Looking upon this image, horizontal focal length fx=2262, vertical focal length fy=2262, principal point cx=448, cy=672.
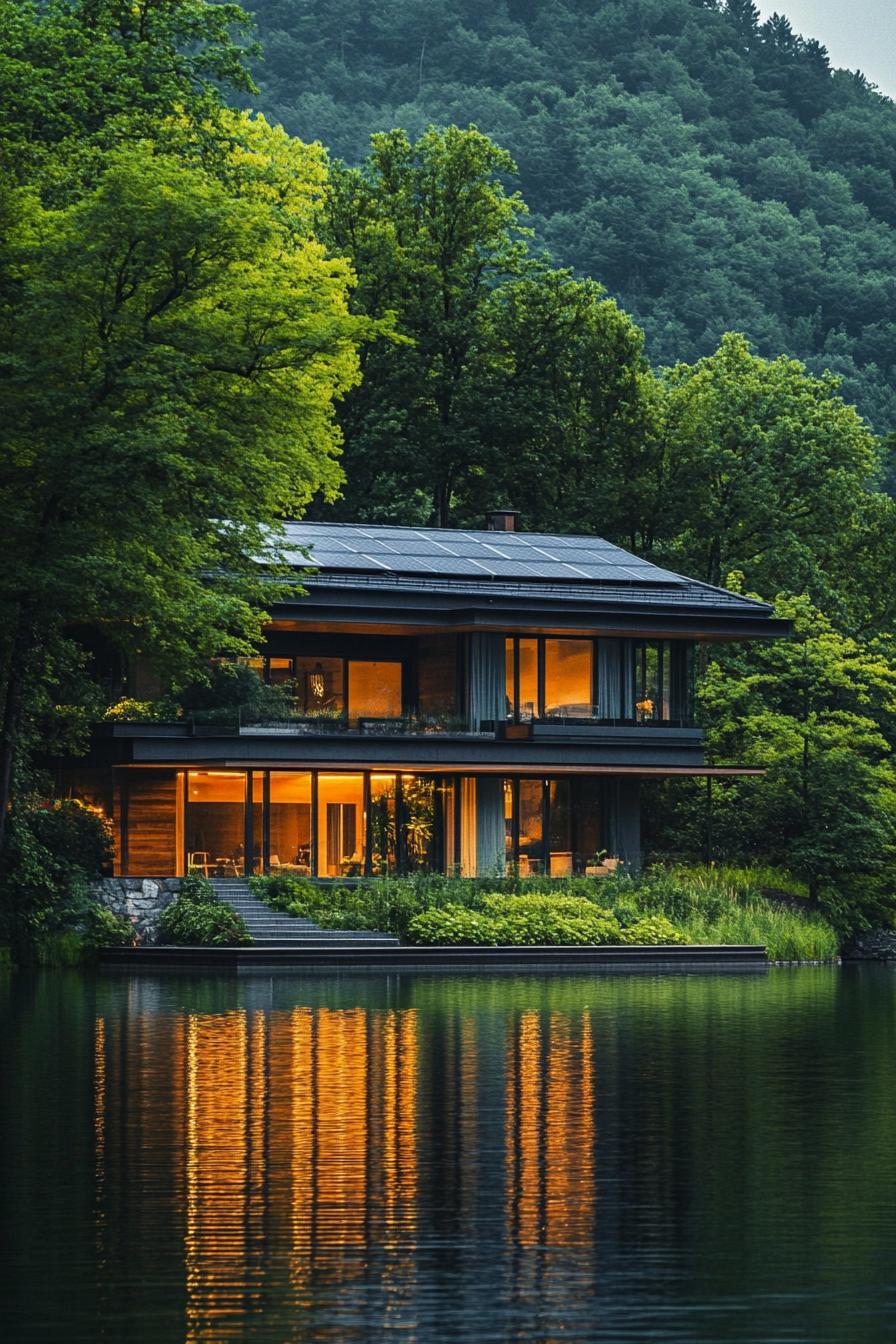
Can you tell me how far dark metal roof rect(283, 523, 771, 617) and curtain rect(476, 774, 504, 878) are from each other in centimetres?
468

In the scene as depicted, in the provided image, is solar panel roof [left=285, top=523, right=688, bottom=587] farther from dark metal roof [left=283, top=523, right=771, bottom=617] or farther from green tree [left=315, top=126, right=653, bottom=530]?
green tree [left=315, top=126, right=653, bottom=530]

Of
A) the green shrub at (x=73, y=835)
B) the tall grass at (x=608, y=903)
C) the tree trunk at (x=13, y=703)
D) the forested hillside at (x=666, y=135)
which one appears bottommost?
the tall grass at (x=608, y=903)

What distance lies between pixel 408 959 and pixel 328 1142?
25357mm

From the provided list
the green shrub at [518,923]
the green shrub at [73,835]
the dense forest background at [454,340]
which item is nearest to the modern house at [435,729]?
the green shrub at [73,835]

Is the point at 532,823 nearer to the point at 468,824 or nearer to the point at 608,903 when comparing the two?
the point at 468,824

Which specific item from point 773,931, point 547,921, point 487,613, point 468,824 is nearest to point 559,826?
point 468,824

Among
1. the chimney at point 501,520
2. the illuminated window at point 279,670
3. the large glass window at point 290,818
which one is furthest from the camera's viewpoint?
the chimney at point 501,520

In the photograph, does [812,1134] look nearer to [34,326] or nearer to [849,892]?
[34,326]

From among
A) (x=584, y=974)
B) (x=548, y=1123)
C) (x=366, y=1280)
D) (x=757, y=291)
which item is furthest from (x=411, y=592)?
(x=757, y=291)

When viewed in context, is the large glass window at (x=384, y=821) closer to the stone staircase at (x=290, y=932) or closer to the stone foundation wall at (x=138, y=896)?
the stone staircase at (x=290, y=932)

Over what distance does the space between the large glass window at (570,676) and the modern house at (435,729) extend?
0.05 metres

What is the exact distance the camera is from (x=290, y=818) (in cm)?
5331

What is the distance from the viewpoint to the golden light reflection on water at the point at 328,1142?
536 inches

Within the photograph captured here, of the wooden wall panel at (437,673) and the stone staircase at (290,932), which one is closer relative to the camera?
the stone staircase at (290,932)
